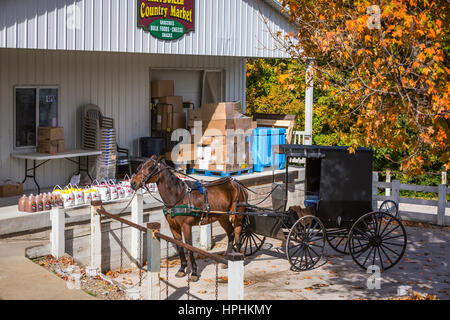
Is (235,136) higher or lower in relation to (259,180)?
higher

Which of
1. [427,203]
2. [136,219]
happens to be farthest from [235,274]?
[427,203]

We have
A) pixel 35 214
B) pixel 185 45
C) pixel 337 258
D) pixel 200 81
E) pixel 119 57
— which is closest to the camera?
pixel 35 214

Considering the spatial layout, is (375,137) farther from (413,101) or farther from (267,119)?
(267,119)

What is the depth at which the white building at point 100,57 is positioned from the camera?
12375 mm

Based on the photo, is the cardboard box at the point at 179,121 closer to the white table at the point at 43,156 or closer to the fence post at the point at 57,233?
the white table at the point at 43,156

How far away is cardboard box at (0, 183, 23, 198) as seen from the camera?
532 inches

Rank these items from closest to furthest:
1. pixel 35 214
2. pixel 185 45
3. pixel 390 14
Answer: pixel 390 14, pixel 35 214, pixel 185 45

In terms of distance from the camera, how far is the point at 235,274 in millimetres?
7680

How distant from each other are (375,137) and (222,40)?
761 centimetres

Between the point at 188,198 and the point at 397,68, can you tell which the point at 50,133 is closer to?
the point at 188,198

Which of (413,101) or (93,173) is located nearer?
(413,101)

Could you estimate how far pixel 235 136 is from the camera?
16922mm

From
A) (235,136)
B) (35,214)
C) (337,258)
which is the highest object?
(235,136)

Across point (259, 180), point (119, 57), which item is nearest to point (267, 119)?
point (259, 180)
